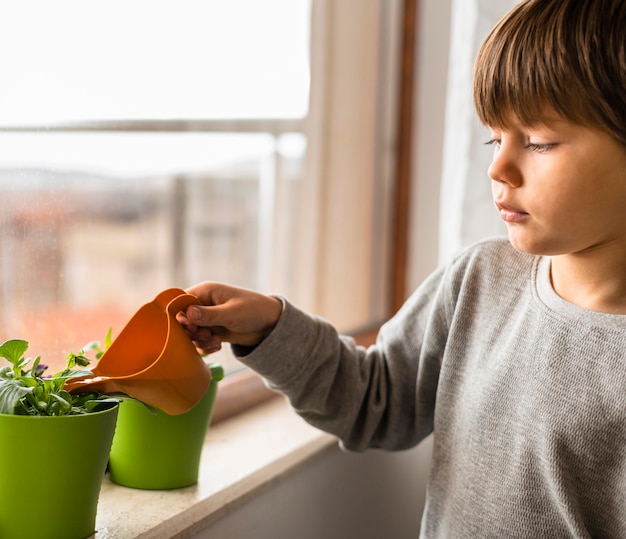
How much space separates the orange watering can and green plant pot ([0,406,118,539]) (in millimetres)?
39

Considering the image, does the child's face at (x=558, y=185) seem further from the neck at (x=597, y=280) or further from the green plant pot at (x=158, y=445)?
the green plant pot at (x=158, y=445)

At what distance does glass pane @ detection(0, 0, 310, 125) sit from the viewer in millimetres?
996

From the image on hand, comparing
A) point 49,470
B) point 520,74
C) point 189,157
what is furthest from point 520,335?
point 189,157

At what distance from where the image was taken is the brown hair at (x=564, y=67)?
31.4 inches

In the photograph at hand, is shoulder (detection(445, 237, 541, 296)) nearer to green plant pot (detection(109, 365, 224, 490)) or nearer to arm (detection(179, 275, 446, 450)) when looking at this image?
arm (detection(179, 275, 446, 450))

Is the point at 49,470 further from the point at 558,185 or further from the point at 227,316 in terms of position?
the point at 558,185

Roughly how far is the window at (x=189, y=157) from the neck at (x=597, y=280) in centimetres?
62

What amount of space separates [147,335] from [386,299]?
3.05ft

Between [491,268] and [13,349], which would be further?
[491,268]

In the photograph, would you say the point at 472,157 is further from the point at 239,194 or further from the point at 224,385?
the point at 224,385

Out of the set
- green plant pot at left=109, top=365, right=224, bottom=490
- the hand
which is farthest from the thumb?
green plant pot at left=109, top=365, right=224, bottom=490

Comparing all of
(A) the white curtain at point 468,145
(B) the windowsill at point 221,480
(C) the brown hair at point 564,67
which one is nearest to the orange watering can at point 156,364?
(B) the windowsill at point 221,480

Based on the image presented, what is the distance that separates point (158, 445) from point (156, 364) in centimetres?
17

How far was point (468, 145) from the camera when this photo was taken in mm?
1314
